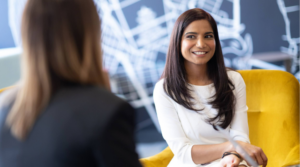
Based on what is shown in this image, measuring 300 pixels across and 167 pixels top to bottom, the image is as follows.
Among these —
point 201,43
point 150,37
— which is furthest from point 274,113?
point 150,37

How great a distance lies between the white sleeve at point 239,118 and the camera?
1368 mm

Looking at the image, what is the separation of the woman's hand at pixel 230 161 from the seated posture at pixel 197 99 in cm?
3

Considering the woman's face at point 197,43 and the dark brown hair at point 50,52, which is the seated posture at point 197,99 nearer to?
the woman's face at point 197,43

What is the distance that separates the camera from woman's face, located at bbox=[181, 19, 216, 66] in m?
1.44

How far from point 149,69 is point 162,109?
169 cm

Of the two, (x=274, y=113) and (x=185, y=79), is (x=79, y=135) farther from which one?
(x=274, y=113)

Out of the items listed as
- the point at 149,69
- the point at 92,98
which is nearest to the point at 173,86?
the point at 92,98

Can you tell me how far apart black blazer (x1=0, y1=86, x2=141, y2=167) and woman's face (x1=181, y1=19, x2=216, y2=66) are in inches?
35.3

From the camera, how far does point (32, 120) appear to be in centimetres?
61

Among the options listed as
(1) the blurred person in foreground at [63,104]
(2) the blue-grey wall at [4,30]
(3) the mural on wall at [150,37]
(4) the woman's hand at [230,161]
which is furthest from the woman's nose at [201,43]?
(2) the blue-grey wall at [4,30]

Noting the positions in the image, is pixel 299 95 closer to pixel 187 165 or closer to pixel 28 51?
pixel 187 165

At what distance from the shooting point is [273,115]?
1596 mm

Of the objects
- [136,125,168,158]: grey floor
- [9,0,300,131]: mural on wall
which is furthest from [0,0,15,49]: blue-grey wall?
[136,125,168,158]: grey floor

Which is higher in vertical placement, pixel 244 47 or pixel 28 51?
pixel 28 51
